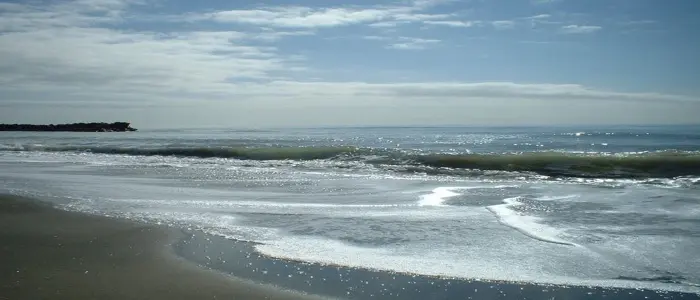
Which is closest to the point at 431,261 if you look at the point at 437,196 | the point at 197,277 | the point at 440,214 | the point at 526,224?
the point at 197,277

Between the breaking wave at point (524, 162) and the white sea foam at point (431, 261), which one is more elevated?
the breaking wave at point (524, 162)

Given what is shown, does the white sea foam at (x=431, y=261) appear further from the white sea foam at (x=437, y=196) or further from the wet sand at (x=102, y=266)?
the white sea foam at (x=437, y=196)

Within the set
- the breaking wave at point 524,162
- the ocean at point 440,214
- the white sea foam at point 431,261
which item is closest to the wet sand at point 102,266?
the ocean at point 440,214

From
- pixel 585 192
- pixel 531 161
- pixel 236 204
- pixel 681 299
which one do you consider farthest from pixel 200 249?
pixel 531 161

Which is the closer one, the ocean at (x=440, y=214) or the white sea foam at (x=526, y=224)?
the ocean at (x=440, y=214)

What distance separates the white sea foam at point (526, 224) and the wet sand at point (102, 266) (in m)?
3.53

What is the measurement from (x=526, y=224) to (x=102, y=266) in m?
5.26

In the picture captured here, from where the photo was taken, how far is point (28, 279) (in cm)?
464

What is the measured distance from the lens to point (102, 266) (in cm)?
512

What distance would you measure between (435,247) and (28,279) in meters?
3.88

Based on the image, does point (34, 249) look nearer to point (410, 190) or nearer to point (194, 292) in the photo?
point (194, 292)

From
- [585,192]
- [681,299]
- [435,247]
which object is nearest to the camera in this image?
[681,299]

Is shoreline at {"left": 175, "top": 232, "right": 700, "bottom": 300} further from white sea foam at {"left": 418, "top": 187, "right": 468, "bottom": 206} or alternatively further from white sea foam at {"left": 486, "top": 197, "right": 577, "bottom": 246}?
white sea foam at {"left": 418, "top": 187, "right": 468, "bottom": 206}

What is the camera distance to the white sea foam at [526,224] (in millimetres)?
6664
